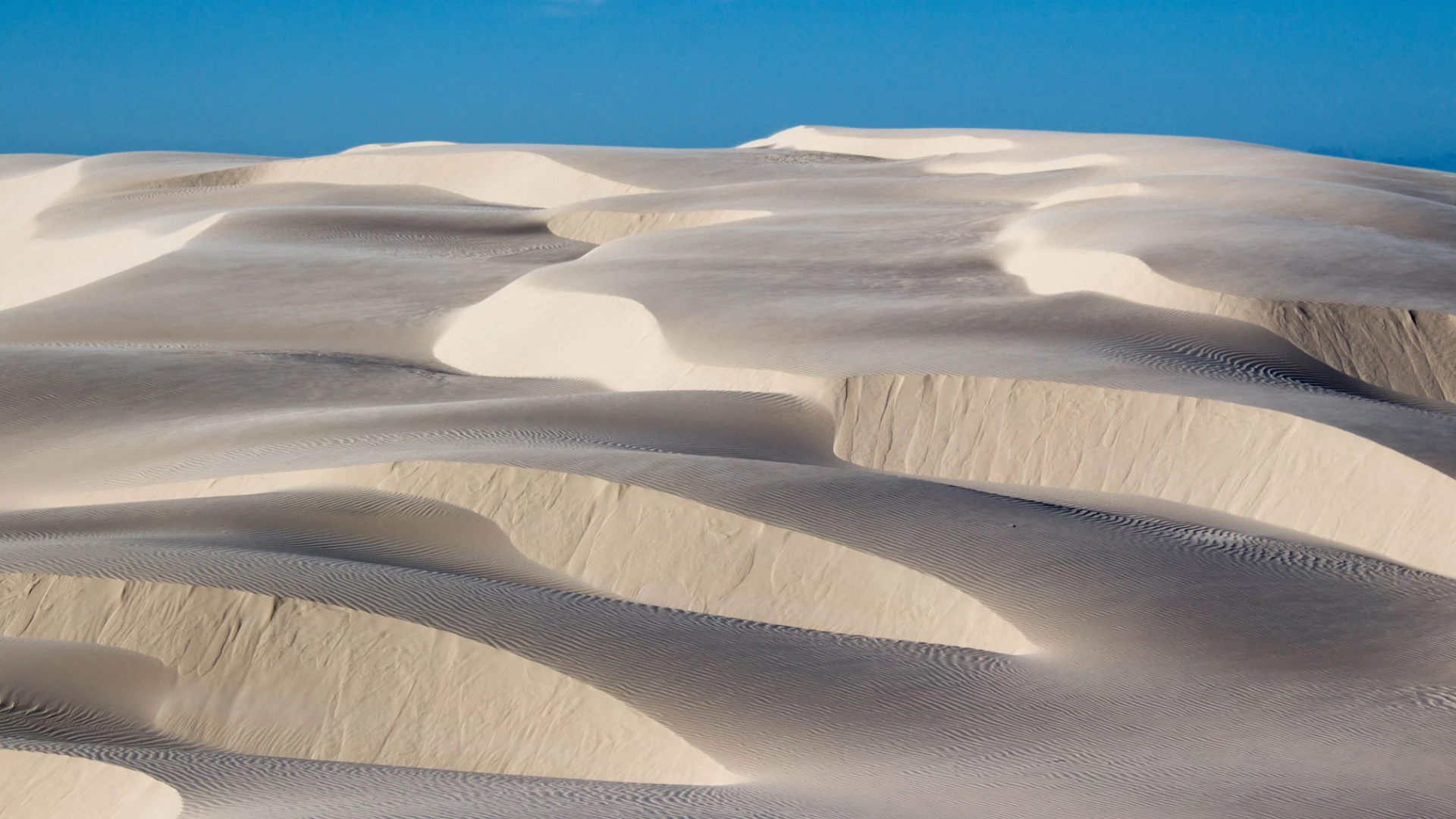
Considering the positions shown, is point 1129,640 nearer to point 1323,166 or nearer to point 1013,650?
point 1013,650

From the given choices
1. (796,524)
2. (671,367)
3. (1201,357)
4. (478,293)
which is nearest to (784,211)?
(478,293)

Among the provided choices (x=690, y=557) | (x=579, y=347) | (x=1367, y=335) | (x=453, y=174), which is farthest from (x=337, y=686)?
(x=453, y=174)

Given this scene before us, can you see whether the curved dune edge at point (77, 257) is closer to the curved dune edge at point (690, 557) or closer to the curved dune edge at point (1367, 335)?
the curved dune edge at point (690, 557)

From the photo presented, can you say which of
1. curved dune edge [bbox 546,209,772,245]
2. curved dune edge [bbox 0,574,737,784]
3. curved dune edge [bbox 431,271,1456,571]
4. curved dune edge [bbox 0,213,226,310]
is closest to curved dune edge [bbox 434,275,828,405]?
curved dune edge [bbox 431,271,1456,571]

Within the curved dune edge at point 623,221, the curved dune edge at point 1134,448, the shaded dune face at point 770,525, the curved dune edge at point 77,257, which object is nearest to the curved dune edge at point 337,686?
the shaded dune face at point 770,525

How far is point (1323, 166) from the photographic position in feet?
73.8

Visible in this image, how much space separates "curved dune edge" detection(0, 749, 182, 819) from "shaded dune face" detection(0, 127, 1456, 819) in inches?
0.7

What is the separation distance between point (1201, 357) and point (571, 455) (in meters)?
5.70

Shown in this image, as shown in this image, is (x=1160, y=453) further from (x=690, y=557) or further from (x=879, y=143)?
(x=879, y=143)

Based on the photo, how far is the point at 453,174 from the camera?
31562mm

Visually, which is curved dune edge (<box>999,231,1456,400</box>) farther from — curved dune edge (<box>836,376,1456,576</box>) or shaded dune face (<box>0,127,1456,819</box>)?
curved dune edge (<box>836,376,1456,576</box>)

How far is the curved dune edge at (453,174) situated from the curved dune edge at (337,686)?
66.7 ft

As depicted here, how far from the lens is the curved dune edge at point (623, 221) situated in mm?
22062

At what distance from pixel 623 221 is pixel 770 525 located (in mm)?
15480
